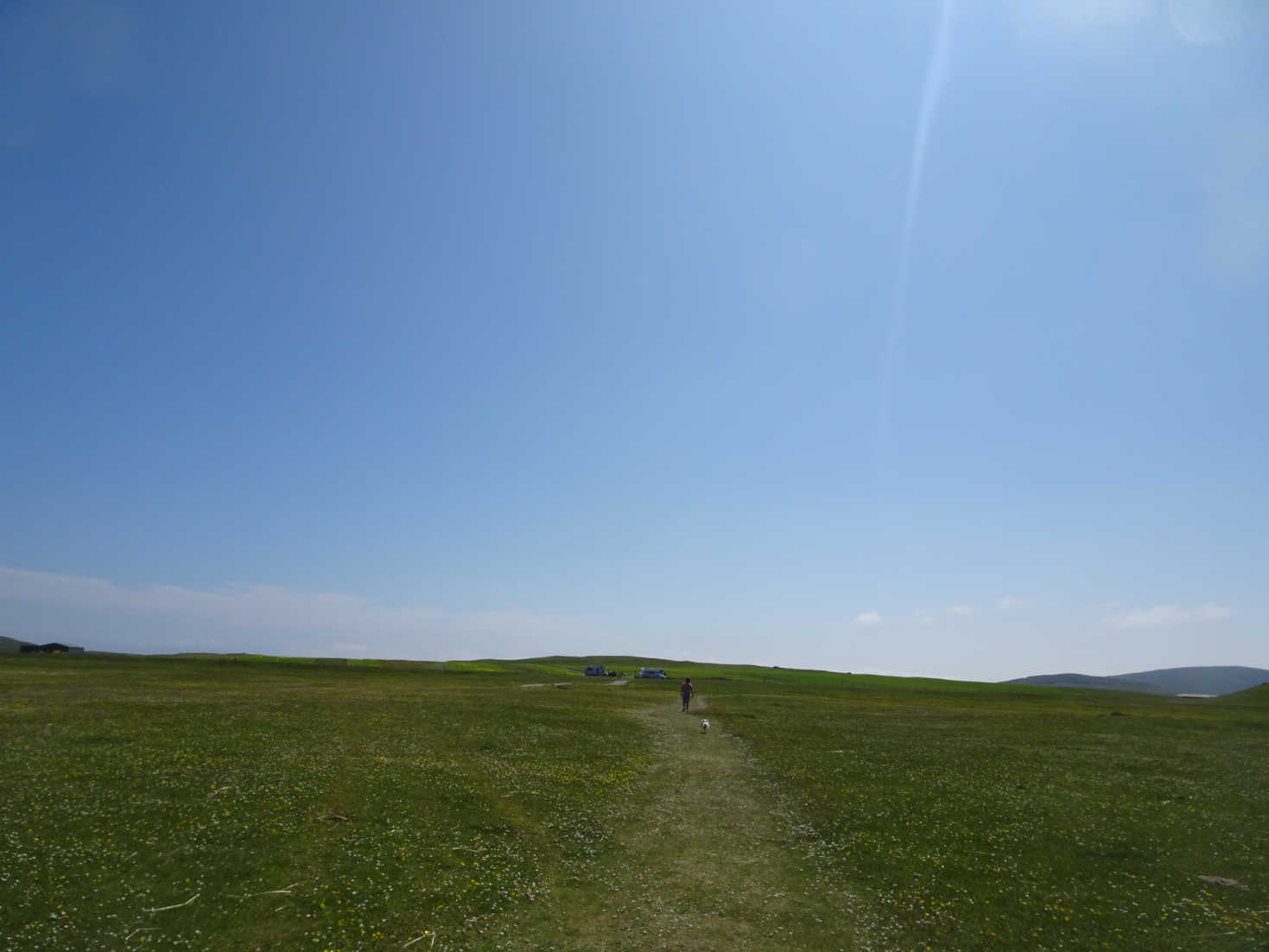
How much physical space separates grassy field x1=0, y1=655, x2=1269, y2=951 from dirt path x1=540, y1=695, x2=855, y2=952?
11 cm

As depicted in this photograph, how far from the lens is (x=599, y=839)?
969 inches

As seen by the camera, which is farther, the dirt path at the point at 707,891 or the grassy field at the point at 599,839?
the grassy field at the point at 599,839

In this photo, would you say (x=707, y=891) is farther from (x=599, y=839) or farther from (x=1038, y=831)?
(x=1038, y=831)

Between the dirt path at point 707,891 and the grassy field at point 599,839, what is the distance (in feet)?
0.36

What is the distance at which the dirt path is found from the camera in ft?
56.3

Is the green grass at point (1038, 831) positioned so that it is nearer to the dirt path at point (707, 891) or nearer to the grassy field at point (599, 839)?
the grassy field at point (599, 839)

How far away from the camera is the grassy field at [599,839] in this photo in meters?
17.5

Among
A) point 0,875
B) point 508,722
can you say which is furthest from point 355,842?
point 508,722

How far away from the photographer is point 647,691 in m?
104

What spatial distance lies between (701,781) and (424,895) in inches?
762

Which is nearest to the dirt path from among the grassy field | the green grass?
the grassy field

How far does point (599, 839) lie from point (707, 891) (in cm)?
606

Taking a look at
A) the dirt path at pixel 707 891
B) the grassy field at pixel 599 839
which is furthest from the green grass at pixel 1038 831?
the dirt path at pixel 707 891

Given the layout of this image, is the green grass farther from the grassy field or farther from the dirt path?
the dirt path
